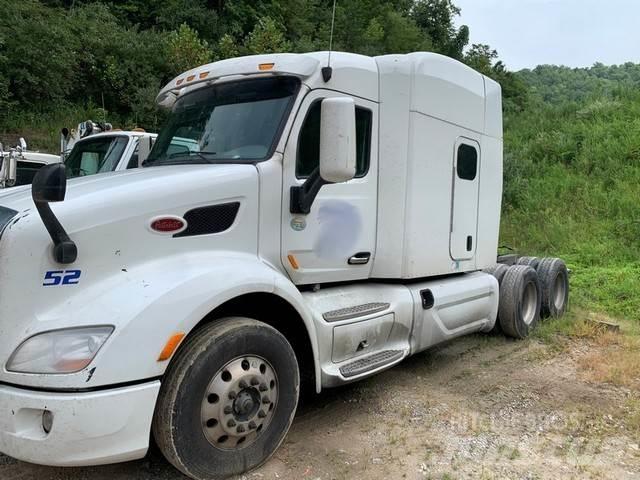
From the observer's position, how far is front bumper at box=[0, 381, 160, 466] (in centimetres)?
262

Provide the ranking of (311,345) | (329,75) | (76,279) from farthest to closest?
1. (329,75)
2. (311,345)
3. (76,279)

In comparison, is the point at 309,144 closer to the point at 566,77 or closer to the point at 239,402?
the point at 239,402

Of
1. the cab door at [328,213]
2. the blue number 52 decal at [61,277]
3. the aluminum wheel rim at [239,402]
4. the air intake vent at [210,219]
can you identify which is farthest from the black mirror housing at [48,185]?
the cab door at [328,213]

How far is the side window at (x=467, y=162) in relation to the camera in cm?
549

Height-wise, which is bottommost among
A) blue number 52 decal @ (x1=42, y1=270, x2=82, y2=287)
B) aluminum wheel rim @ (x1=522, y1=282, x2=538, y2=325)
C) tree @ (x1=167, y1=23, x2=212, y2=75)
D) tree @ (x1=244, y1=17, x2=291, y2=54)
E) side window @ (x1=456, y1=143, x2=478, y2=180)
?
aluminum wheel rim @ (x1=522, y1=282, x2=538, y2=325)

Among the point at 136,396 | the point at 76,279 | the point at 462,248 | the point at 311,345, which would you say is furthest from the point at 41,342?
the point at 462,248

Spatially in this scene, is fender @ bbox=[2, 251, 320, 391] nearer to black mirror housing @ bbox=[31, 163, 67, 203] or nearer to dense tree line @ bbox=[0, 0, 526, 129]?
black mirror housing @ bbox=[31, 163, 67, 203]

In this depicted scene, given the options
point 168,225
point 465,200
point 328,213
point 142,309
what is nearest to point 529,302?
point 465,200

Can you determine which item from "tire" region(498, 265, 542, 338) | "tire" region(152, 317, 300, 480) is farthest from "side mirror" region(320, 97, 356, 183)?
"tire" region(498, 265, 542, 338)

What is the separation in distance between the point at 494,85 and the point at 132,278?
4.72 m

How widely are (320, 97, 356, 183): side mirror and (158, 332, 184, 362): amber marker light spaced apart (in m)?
1.34

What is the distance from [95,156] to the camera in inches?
311

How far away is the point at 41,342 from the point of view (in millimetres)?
2707

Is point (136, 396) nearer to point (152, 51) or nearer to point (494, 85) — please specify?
point (494, 85)
